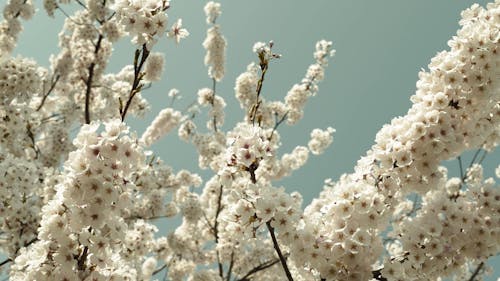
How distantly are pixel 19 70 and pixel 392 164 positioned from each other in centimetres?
717

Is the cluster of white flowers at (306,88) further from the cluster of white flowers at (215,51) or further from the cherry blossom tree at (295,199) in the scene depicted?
the cherry blossom tree at (295,199)

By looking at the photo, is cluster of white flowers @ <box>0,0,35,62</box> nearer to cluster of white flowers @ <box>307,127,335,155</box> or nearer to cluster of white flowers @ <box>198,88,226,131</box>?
cluster of white flowers @ <box>198,88,226,131</box>

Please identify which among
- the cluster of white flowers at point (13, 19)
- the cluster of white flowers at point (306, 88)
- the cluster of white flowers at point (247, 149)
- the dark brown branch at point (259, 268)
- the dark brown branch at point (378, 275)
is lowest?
the dark brown branch at point (378, 275)

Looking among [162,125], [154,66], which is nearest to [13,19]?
[154,66]

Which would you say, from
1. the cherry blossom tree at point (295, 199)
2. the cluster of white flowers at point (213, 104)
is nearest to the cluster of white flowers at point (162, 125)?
the cluster of white flowers at point (213, 104)

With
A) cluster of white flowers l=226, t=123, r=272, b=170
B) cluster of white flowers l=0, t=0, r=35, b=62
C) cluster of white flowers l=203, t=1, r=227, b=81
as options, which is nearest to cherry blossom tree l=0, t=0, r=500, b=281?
cluster of white flowers l=226, t=123, r=272, b=170

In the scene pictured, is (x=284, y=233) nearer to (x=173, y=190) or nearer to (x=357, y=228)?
(x=357, y=228)

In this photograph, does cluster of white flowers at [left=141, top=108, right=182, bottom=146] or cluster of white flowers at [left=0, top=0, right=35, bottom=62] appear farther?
cluster of white flowers at [left=141, top=108, right=182, bottom=146]

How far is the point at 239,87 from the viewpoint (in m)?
14.4

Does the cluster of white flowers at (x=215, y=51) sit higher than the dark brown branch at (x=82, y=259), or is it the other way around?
the cluster of white flowers at (x=215, y=51)

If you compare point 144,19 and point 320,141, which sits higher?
point 320,141

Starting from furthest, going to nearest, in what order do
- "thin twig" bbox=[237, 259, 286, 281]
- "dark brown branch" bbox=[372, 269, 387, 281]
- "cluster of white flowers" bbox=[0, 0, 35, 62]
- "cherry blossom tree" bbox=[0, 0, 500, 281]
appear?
"thin twig" bbox=[237, 259, 286, 281] < "cluster of white flowers" bbox=[0, 0, 35, 62] < "dark brown branch" bbox=[372, 269, 387, 281] < "cherry blossom tree" bbox=[0, 0, 500, 281]

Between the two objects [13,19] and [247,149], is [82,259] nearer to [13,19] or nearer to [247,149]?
[247,149]

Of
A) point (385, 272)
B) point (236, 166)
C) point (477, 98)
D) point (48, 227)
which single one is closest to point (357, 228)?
point (385, 272)
